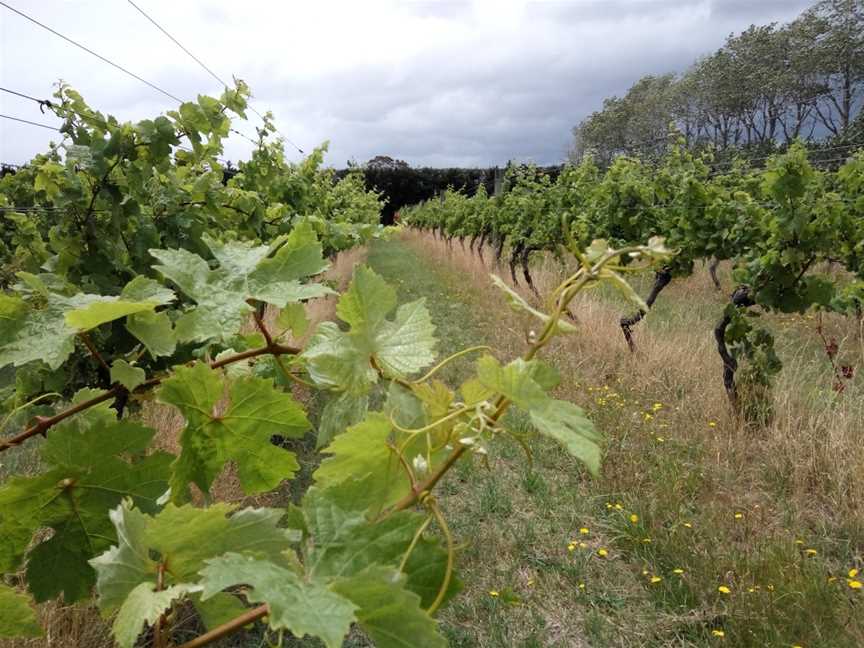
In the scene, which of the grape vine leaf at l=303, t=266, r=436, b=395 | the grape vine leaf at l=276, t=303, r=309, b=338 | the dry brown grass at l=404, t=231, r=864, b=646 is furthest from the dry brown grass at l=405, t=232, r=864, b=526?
the grape vine leaf at l=303, t=266, r=436, b=395

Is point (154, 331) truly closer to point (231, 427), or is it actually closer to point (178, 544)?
point (231, 427)

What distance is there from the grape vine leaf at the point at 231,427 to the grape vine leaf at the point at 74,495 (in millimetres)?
64

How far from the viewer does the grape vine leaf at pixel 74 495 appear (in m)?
0.65

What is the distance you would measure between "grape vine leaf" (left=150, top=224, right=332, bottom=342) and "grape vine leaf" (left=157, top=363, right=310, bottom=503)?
0.05 meters

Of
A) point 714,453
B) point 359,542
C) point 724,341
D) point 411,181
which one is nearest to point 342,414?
point 359,542

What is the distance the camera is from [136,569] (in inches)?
17.8

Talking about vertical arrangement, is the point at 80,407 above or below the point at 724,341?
above

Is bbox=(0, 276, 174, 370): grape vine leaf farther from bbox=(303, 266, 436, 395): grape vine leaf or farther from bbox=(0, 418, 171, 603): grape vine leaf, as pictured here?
bbox=(303, 266, 436, 395): grape vine leaf

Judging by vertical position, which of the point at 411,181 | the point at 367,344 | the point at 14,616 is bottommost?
the point at 14,616

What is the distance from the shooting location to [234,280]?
659 millimetres

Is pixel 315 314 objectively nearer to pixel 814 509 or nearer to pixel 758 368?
pixel 758 368

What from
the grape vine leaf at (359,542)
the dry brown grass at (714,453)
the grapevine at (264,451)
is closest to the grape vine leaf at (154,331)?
the grapevine at (264,451)

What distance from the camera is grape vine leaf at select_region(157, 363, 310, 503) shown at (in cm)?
62

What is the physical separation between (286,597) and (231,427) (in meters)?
0.34
